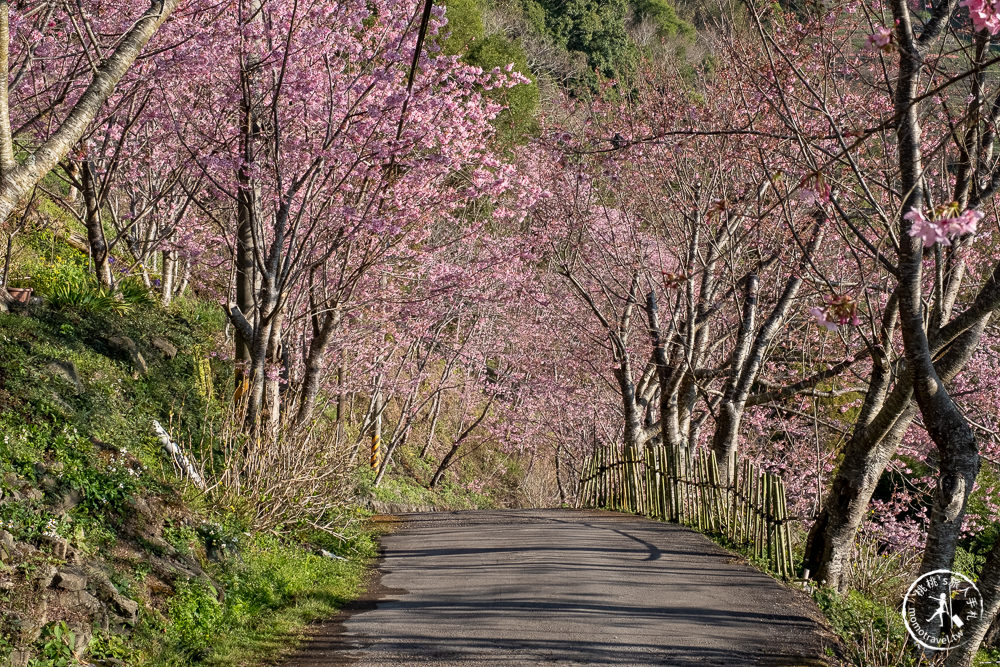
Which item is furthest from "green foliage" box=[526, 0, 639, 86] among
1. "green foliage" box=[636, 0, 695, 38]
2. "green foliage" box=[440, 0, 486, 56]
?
"green foliage" box=[440, 0, 486, 56]

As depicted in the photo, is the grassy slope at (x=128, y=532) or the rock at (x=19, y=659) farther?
the grassy slope at (x=128, y=532)

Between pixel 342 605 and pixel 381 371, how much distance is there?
33.5 feet

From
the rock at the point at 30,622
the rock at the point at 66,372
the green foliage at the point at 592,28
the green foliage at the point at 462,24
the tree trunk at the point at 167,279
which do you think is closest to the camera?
the rock at the point at 30,622

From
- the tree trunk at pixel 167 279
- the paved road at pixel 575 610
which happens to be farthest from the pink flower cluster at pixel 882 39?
the tree trunk at pixel 167 279

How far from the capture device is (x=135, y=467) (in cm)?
742

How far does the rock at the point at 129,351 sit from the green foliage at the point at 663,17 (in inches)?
1281

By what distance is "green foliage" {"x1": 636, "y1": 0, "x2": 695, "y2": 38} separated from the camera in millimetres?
39250

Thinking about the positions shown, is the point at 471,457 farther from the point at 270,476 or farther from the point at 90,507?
the point at 90,507

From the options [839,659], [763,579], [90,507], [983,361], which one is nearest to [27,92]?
[90,507]

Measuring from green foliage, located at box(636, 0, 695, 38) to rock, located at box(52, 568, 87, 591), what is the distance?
37367 mm

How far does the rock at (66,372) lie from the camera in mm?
7969

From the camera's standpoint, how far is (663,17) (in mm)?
40344

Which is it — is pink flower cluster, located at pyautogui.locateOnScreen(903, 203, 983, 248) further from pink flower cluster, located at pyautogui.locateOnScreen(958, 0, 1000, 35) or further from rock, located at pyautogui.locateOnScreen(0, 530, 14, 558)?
rock, located at pyautogui.locateOnScreen(0, 530, 14, 558)

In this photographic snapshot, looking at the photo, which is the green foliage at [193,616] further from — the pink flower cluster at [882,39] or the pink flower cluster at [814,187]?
the pink flower cluster at [882,39]
